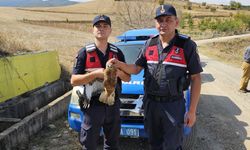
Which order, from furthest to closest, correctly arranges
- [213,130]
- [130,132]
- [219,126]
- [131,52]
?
[219,126]
[213,130]
[131,52]
[130,132]

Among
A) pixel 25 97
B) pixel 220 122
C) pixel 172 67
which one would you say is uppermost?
pixel 172 67

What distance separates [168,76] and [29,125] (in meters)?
3.03

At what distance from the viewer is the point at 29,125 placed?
524 cm

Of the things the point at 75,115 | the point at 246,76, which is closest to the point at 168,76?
the point at 75,115

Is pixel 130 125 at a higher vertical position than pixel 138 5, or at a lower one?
lower

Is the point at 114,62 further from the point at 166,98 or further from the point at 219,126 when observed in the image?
the point at 219,126

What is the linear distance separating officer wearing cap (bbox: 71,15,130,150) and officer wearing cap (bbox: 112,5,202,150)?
245 mm

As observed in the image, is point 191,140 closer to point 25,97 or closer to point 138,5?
point 25,97

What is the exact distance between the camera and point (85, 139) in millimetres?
3447

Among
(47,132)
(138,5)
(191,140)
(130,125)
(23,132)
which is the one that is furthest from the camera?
(138,5)

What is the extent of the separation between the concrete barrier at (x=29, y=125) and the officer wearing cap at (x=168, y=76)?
A: 2.39m

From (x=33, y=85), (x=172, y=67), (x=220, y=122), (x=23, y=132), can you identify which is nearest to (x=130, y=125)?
(x=172, y=67)

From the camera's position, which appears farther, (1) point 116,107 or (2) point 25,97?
(2) point 25,97

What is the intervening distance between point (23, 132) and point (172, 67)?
120 inches
